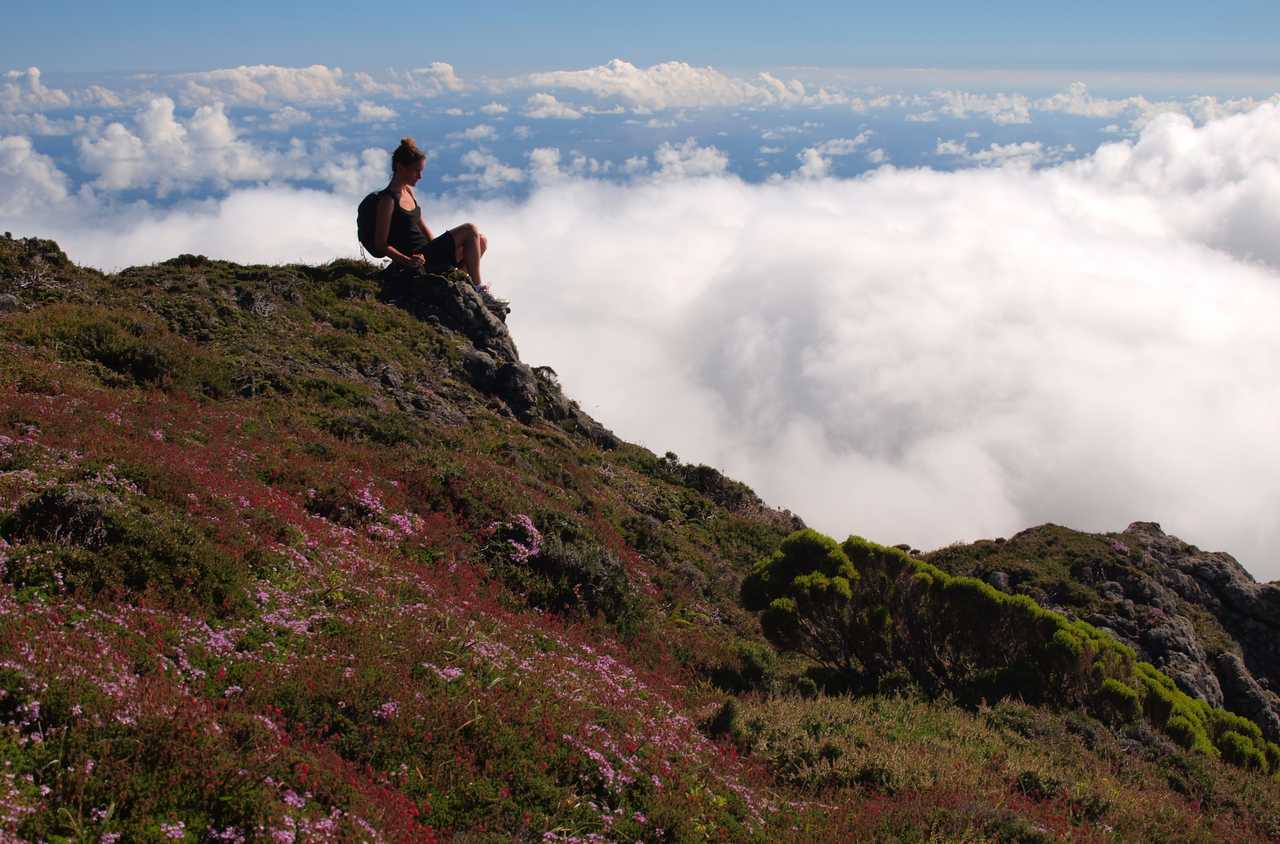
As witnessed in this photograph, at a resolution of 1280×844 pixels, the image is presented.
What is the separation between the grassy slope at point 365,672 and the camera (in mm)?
5379

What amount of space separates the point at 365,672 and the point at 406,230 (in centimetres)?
1729

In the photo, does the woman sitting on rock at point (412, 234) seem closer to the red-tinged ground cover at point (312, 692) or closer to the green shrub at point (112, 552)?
the red-tinged ground cover at point (312, 692)

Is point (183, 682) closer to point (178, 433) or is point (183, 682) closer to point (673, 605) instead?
point (178, 433)

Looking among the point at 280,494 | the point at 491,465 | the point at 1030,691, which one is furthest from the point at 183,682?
the point at 1030,691

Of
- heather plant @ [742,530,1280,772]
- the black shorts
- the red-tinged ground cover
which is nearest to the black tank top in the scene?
the black shorts

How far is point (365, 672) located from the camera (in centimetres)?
722

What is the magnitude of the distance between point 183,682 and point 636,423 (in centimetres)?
15689

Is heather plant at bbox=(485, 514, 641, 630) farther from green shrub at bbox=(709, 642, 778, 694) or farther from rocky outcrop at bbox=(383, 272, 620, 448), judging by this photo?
rocky outcrop at bbox=(383, 272, 620, 448)

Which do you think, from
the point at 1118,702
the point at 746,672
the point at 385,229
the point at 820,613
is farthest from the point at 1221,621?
the point at 385,229

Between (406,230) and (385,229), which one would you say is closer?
(385,229)

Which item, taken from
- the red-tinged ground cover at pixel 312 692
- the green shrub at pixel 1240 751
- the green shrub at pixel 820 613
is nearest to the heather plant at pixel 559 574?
the red-tinged ground cover at pixel 312 692

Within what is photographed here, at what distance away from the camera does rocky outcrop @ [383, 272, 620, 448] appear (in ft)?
76.1

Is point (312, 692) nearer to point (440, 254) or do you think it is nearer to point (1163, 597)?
point (440, 254)

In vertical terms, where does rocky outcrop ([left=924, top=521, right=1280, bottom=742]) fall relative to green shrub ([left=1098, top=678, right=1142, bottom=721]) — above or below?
below
